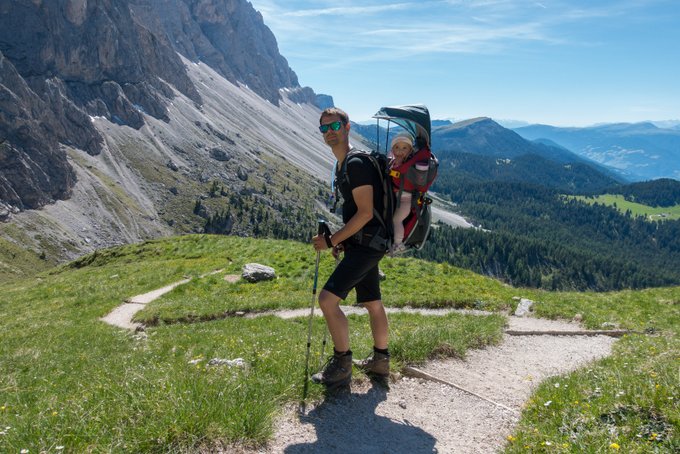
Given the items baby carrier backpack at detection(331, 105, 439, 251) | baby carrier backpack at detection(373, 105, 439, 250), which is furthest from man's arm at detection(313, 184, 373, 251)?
baby carrier backpack at detection(373, 105, 439, 250)

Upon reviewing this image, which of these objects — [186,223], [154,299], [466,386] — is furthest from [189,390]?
[186,223]

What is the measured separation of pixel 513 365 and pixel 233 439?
26.3 feet

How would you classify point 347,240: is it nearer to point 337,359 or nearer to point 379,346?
point 337,359

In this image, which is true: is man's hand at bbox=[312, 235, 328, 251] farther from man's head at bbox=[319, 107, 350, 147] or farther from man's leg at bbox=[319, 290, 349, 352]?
man's head at bbox=[319, 107, 350, 147]

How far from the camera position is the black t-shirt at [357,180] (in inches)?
290

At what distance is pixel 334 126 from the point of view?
7621 millimetres

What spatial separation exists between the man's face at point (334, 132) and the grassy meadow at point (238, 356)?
4162 mm

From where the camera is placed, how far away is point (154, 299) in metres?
25.5

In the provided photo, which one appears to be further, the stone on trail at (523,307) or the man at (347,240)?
the stone on trail at (523,307)

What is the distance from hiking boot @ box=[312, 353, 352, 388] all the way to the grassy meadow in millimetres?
286

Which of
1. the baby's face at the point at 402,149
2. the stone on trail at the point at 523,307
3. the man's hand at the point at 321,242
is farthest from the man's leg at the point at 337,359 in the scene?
Result: the stone on trail at the point at 523,307

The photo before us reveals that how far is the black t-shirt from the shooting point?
7.37 meters

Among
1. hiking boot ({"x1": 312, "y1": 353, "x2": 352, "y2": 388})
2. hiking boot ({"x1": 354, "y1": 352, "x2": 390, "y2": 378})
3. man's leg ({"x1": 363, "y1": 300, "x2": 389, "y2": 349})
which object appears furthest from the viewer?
hiking boot ({"x1": 354, "y1": 352, "x2": 390, "y2": 378})

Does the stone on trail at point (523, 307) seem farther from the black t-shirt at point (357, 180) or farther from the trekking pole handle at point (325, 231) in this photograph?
the trekking pole handle at point (325, 231)
